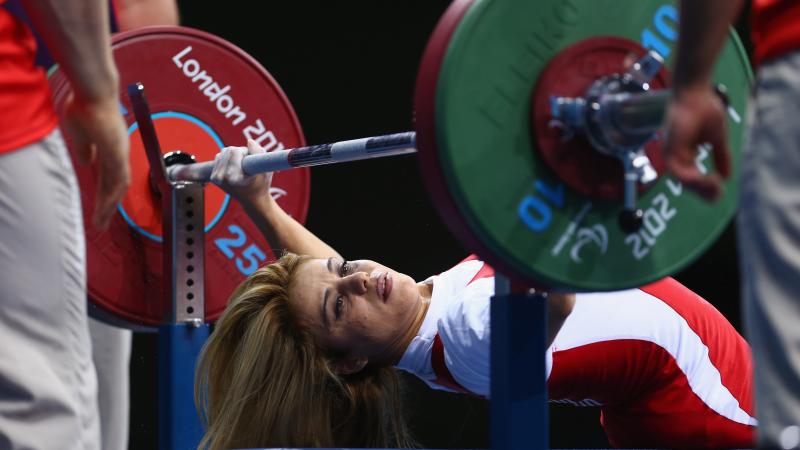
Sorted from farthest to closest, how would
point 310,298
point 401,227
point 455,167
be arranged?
point 401,227 < point 310,298 < point 455,167

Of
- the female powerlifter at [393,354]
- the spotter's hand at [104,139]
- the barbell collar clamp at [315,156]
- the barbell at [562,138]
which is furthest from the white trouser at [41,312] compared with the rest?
the female powerlifter at [393,354]

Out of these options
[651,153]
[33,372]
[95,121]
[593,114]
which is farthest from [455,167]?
[33,372]

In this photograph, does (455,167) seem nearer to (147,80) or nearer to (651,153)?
(651,153)

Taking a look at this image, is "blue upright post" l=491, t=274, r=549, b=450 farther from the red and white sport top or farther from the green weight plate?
the red and white sport top

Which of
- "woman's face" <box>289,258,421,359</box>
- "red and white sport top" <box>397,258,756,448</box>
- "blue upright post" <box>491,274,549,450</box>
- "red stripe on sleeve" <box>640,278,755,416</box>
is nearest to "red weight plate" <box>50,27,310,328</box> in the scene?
"woman's face" <box>289,258,421,359</box>

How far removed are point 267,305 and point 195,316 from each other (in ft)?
0.56

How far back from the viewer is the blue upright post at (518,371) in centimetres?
141

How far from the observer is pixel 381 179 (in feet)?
12.0

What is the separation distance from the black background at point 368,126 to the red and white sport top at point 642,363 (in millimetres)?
1307

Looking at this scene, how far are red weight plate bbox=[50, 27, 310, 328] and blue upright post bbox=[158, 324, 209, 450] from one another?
0.10 m

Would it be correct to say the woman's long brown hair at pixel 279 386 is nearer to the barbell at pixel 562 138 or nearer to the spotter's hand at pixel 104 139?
the barbell at pixel 562 138

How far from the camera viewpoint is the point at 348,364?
94.9 inches

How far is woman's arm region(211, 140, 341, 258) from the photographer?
224cm

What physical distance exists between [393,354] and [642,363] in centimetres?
55
